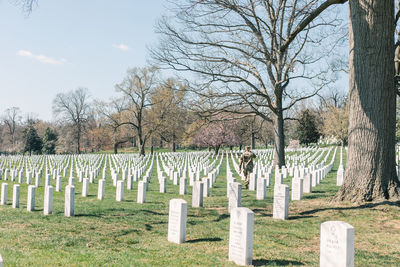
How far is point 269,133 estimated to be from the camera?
64.8 m

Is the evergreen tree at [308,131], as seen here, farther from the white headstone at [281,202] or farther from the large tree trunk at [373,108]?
the white headstone at [281,202]

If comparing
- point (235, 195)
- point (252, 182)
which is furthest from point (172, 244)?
point (252, 182)

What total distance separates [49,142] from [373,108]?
72.4 meters

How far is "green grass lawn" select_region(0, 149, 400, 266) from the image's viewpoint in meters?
5.27

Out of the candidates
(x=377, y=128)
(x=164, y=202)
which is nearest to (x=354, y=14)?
(x=377, y=128)

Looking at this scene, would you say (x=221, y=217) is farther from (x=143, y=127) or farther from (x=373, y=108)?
(x=143, y=127)

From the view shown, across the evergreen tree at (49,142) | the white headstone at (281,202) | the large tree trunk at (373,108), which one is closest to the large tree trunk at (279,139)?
the large tree trunk at (373,108)

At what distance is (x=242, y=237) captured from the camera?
5.12 metres

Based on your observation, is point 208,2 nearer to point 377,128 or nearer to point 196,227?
point 377,128

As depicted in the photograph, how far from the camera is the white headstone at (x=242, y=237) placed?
5.07 m

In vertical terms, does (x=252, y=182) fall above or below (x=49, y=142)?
below

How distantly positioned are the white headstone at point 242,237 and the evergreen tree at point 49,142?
7334 cm

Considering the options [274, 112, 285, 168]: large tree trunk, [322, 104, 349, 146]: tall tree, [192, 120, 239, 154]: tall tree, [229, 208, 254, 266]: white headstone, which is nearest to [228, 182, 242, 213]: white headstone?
[229, 208, 254, 266]: white headstone

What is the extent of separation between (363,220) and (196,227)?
3.47 meters
